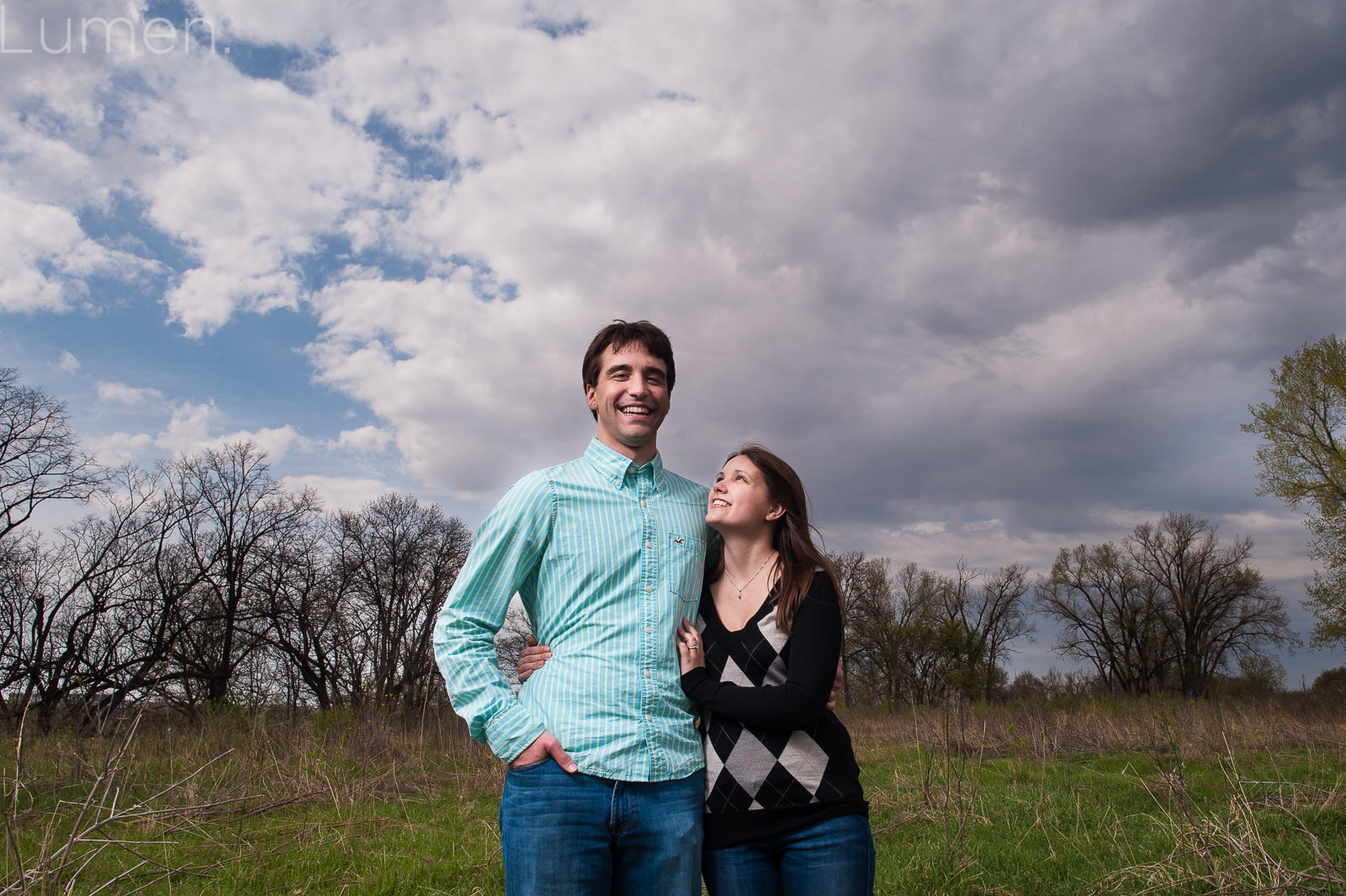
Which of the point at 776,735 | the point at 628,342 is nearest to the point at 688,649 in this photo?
the point at 776,735

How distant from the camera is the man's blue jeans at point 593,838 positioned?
1.96 metres

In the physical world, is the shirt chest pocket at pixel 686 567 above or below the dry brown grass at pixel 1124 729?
above

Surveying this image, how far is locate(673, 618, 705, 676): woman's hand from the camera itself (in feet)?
7.46

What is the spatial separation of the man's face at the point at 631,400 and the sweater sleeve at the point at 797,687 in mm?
725

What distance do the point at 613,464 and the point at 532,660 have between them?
2.15ft

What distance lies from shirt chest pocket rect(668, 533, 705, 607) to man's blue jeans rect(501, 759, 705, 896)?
22.5 inches

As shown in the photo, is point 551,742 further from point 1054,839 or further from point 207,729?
point 207,729

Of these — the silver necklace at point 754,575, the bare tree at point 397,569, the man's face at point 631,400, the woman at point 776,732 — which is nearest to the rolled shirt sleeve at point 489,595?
the woman at point 776,732

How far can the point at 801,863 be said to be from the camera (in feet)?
6.80

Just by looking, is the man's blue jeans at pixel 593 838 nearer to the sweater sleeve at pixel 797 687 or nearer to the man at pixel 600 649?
the man at pixel 600 649

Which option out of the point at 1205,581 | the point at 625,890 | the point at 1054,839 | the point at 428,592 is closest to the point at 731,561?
the point at 625,890

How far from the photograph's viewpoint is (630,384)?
2.50 m

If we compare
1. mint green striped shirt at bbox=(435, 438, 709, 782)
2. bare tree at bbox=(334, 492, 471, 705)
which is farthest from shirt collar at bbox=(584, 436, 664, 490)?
bare tree at bbox=(334, 492, 471, 705)

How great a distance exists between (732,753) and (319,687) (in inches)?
1489
